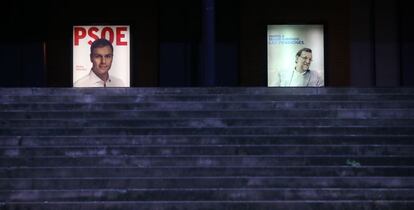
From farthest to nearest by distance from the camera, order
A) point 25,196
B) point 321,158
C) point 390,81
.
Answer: point 390,81
point 321,158
point 25,196

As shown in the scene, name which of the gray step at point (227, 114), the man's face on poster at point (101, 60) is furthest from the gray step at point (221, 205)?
the man's face on poster at point (101, 60)

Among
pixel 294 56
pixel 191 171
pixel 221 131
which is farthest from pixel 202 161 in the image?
pixel 294 56

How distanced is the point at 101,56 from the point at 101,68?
0.29 meters

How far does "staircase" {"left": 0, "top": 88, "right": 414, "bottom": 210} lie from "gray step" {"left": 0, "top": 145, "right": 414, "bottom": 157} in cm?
1

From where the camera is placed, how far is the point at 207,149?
29.0 ft

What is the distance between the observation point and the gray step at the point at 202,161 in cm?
855

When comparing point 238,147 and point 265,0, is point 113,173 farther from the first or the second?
point 265,0

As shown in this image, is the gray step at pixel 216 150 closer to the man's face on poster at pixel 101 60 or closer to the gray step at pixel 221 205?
the gray step at pixel 221 205

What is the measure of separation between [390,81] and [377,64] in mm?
513

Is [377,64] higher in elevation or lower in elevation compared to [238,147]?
higher

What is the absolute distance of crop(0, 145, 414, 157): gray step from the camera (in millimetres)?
8773

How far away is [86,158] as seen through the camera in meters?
8.62

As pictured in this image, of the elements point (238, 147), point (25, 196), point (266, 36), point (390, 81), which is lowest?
point (25, 196)

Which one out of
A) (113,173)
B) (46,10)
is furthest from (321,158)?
(46,10)
